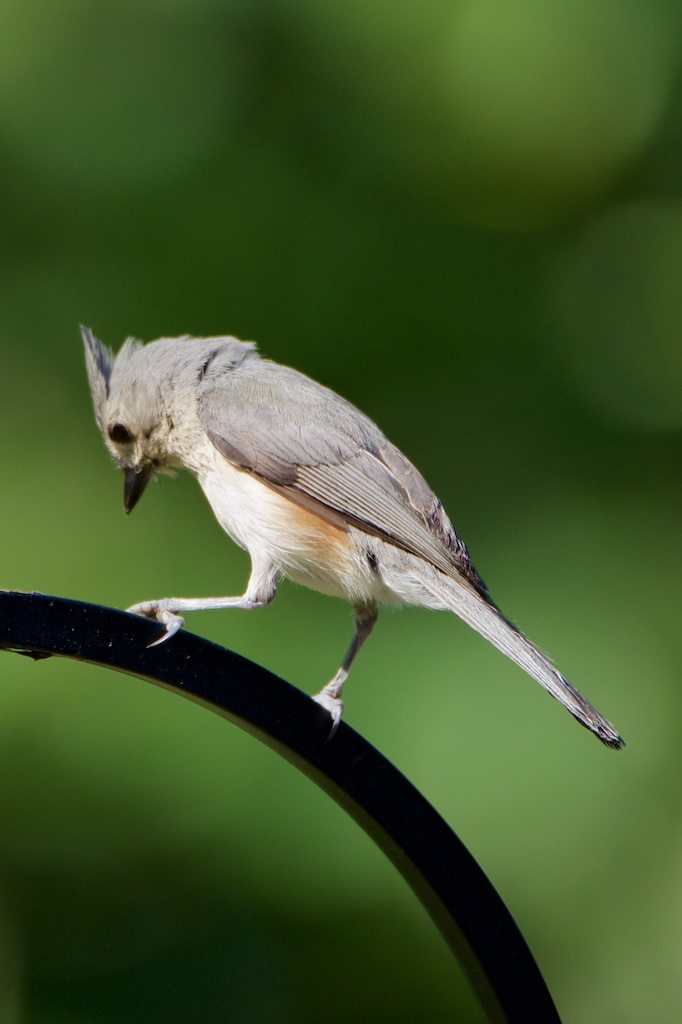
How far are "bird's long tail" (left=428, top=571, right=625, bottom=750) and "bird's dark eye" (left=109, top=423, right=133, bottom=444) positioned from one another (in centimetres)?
81

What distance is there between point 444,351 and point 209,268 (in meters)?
0.66

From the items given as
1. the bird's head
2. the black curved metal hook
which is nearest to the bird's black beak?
the bird's head

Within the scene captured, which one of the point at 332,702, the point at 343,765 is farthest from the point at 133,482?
the point at 343,765

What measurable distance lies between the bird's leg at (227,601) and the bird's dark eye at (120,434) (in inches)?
17.1

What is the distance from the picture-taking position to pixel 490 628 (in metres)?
1.92

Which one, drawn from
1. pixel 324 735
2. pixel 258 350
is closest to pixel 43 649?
pixel 324 735

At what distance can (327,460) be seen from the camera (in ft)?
7.55

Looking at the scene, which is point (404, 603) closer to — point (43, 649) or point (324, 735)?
point (324, 735)

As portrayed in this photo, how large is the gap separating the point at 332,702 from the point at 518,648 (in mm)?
322

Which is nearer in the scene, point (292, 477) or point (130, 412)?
point (292, 477)

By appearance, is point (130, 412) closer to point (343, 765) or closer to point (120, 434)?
point (120, 434)

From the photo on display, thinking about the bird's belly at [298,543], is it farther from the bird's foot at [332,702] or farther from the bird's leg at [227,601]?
the bird's foot at [332,702]

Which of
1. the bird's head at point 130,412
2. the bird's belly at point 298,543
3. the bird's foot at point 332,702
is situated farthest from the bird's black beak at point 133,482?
the bird's foot at point 332,702

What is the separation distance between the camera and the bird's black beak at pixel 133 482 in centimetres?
257
